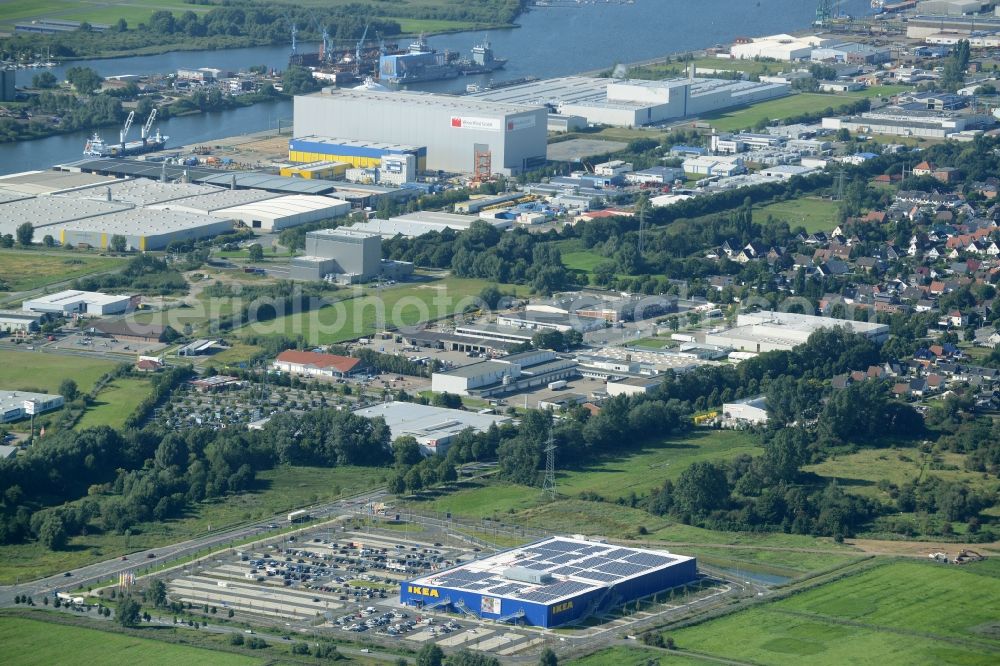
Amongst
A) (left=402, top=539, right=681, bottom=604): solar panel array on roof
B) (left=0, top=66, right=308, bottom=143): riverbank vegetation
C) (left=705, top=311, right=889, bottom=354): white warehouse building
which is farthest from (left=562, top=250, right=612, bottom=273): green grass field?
(left=0, top=66, right=308, bottom=143): riverbank vegetation

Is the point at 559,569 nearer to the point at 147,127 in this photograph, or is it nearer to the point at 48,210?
the point at 48,210

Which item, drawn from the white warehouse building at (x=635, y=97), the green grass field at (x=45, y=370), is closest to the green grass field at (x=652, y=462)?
the green grass field at (x=45, y=370)

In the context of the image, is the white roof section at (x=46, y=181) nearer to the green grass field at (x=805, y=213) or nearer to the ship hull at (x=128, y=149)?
the ship hull at (x=128, y=149)

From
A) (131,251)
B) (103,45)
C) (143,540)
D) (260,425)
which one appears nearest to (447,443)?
(260,425)

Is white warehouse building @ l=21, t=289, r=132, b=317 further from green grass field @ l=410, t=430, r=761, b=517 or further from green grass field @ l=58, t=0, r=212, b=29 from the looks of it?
green grass field @ l=58, t=0, r=212, b=29

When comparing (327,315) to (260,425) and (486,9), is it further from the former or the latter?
(486,9)
